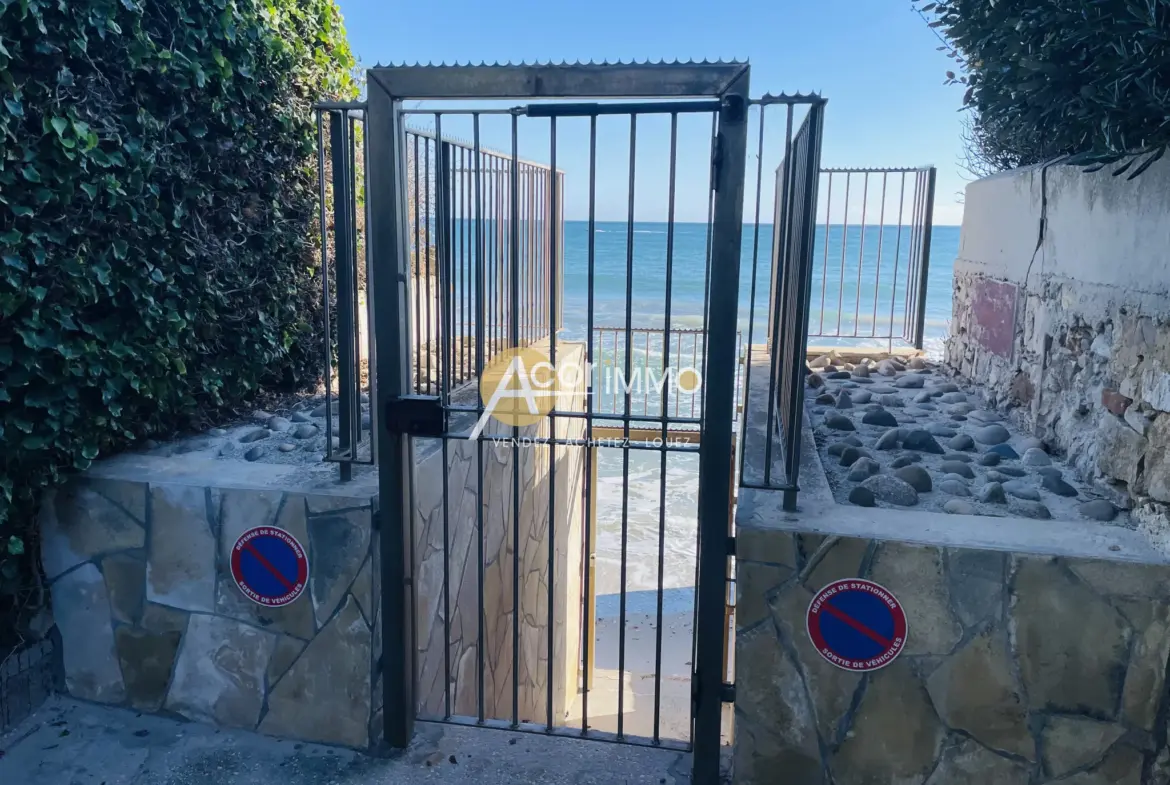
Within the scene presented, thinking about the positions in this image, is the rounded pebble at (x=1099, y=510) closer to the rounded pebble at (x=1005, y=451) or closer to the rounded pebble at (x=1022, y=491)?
the rounded pebble at (x=1022, y=491)

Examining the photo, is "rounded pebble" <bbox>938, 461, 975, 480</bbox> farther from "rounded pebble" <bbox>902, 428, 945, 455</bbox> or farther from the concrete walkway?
the concrete walkway

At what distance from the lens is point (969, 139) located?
6.00m

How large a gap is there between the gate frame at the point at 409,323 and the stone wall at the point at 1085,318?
4.31 feet

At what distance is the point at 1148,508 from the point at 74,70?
155 inches

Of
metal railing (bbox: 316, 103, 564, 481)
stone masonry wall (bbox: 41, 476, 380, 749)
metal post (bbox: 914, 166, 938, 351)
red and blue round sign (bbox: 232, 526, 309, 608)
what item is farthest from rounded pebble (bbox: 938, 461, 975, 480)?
metal post (bbox: 914, 166, 938, 351)

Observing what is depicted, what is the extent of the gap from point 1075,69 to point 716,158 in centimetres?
125

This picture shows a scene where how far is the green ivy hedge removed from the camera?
2844 millimetres

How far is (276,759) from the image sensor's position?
301cm

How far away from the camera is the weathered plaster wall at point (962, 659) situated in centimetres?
243

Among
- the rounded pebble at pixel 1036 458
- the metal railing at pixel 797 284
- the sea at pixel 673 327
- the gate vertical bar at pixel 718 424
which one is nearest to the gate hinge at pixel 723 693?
the gate vertical bar at pixel 718 424

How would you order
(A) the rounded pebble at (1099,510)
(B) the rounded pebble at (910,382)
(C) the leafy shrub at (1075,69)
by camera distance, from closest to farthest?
(C) the leafy shrub at (1075,69), (A) the rounded pebble at (1099,510), (B) the rounded pebble at (910,382)

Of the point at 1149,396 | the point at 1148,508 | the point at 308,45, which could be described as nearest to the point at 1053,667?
the point at 1148,508

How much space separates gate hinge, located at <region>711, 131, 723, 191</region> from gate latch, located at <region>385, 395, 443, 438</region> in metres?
1.17

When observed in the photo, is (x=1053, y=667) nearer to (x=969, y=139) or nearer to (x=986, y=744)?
(x=986, y=744)
